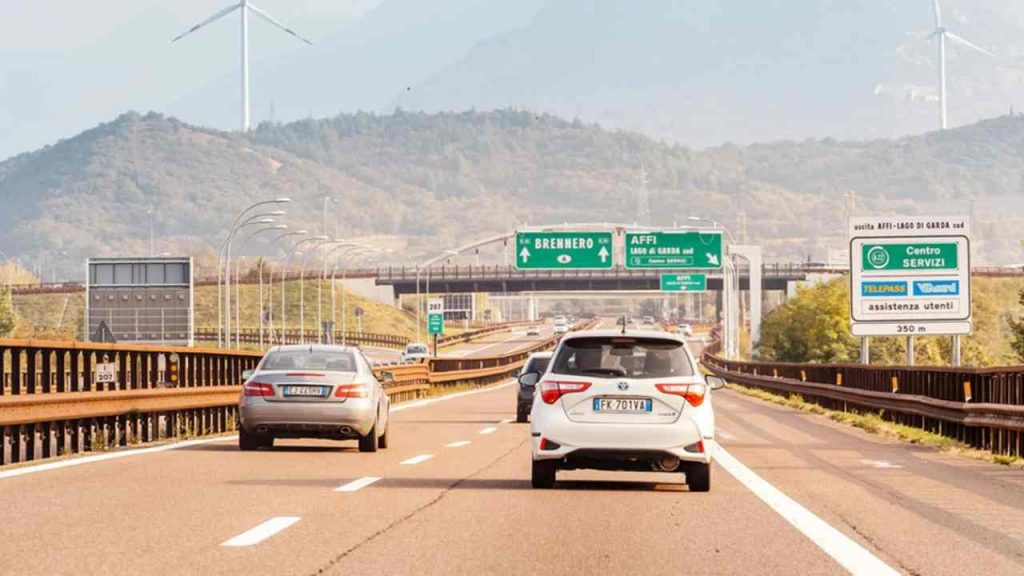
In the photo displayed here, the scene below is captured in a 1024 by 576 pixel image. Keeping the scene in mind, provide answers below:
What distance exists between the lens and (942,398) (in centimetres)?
2836

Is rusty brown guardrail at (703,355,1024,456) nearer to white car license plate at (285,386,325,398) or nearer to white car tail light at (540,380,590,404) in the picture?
white car tail light at (540,380,590,404)

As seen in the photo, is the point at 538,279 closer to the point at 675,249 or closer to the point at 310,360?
the point at 675,249

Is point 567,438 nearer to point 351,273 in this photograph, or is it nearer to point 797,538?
point 797,538

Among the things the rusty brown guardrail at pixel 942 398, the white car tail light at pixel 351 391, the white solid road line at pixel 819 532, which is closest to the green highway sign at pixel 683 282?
the rusty brown guardrail at pixel 942 398

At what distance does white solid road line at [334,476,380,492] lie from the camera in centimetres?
1627

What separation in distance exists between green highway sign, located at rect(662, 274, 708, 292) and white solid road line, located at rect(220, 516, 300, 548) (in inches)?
3320

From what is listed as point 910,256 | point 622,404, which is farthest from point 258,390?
point 910,256

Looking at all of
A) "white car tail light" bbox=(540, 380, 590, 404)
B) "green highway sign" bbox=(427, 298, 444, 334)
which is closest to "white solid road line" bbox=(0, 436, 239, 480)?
"white car tail light" bbox=(540, 380, 590, 404)

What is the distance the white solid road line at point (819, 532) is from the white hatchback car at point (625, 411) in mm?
855

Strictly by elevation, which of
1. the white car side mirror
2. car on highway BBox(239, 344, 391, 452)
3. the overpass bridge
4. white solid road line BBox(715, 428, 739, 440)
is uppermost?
the overpass bridge

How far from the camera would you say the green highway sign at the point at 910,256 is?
127 feet

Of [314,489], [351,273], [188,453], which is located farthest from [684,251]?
[351,273]

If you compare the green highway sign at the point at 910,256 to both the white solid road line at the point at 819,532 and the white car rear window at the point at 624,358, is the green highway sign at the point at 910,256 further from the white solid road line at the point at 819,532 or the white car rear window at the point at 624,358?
the white car rear window at the point at 624,358

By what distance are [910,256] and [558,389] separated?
24.3 m
